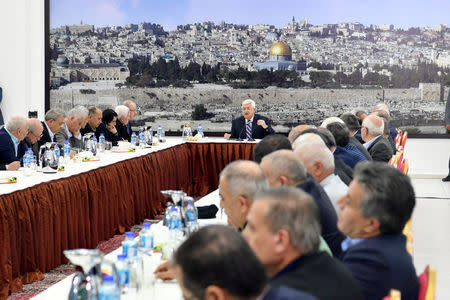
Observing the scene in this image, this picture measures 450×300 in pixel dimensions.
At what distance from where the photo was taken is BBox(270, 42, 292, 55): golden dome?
35.8ft

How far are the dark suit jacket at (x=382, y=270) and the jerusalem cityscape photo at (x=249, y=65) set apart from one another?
28.0 feet

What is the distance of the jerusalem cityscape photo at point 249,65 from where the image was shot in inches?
419

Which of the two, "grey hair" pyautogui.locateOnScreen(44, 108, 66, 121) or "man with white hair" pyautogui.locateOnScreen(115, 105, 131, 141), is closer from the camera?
"grey hair" pyautogui.locateOnScreen(44, 108, 66, 121)

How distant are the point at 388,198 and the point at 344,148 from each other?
9.67ft

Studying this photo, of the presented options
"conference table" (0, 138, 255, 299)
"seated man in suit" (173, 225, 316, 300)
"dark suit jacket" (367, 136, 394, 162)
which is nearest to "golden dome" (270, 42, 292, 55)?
"conference table" (0, 138, 255, 299)

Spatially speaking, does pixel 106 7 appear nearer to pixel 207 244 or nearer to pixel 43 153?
pixel 43 153

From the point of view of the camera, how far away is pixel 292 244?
183cm

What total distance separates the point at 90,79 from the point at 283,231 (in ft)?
32.5

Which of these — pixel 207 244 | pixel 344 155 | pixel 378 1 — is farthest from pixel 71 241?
pixel 378 1

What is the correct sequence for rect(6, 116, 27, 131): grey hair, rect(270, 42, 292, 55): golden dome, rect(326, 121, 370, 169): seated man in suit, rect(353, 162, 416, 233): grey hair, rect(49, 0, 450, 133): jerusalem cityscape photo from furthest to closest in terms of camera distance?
rect(270, 42, 292, 55): golden dome → rect(49, 0, 450, 133): jerusalem cityscape photo → rect(6, 116, 27, 131): grey hair → rect(326, 121, 370, 169): seated man in suit → rect(353, 162, 416, 233): grey hair

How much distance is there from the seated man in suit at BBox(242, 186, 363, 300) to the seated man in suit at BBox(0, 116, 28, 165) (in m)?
4.50

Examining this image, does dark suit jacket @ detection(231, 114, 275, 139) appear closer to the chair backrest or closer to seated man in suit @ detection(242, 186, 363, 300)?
the chair backrest

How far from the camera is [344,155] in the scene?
520 centimetres

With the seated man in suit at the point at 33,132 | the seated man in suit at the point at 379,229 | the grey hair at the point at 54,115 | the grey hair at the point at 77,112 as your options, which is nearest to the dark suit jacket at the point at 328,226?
the seated man in suit at the point at 379,229
